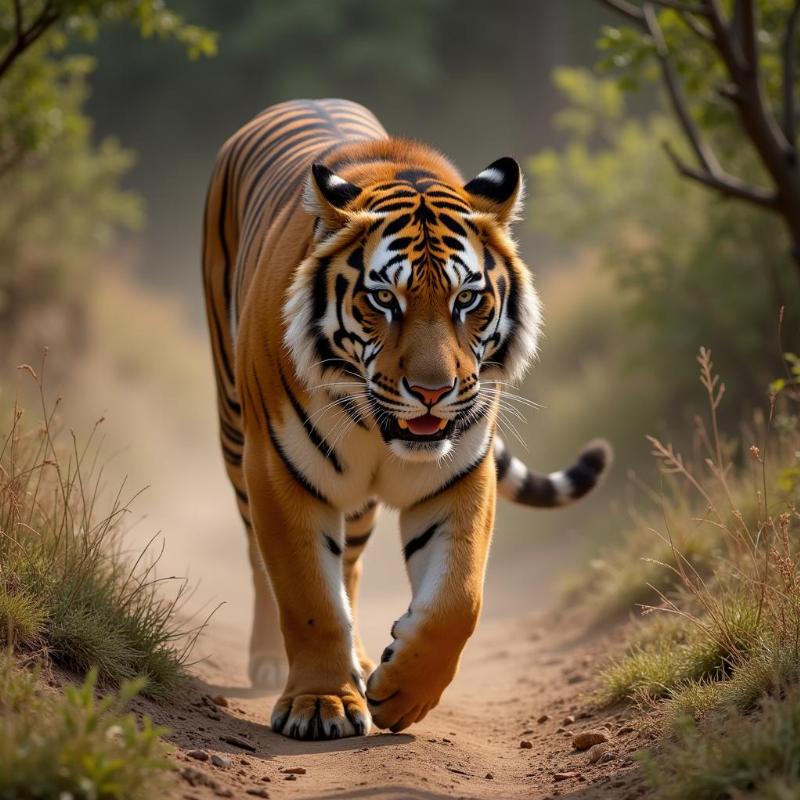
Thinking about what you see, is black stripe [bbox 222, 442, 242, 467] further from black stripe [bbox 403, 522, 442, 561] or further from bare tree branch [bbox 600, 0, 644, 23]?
bare tree branch [bbox 600, 0, 644, 23]

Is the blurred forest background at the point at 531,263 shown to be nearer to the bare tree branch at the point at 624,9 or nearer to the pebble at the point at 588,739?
the bare tree branch at the point at 624,9

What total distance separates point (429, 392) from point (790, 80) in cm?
361

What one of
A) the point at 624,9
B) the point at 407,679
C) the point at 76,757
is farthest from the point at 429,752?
the point at 624,9

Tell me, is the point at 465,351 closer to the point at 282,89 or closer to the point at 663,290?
the point at 663,290

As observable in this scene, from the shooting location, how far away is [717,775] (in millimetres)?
2850

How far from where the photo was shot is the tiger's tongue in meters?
3.94

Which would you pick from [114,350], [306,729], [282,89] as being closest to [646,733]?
[306,729]

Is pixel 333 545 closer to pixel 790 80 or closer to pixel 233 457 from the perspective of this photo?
pixel 233 457

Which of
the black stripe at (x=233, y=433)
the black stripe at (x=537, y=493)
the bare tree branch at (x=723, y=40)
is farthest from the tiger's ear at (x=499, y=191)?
the bare tree branch at (x=723, y=40)

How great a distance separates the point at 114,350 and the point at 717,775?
510 inches

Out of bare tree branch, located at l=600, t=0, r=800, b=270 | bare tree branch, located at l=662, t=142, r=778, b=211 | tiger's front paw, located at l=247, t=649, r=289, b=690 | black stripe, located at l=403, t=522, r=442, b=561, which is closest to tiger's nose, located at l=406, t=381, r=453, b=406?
black stripe, located at l=403, t=522, r=442, b=561

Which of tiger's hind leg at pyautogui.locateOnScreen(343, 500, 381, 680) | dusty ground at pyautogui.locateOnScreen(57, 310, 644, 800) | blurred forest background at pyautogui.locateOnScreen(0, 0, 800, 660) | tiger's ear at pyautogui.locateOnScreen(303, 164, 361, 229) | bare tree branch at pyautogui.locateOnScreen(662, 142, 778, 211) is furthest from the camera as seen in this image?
blurred forest background at pyautogui.locateOnScreen(0, 0, 800, 660)

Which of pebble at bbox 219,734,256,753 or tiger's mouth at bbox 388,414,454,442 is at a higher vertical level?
tiger's mouth at bbox 388,414,454,442

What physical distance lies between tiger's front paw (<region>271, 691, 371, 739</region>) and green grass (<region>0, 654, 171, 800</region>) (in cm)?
117
